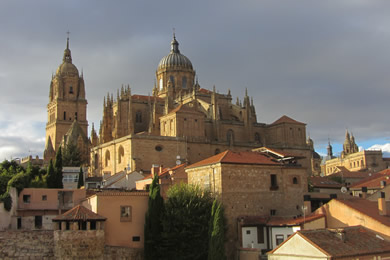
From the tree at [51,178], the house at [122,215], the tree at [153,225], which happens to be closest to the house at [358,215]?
the tree at [153,225]

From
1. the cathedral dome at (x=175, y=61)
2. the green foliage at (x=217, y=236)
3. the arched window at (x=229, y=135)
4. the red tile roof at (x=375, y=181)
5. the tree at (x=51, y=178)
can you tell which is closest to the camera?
the green foliage at (x=217, y=236)

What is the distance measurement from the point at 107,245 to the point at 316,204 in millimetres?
16313

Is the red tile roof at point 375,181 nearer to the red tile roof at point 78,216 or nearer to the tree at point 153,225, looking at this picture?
the tree at point 153,225

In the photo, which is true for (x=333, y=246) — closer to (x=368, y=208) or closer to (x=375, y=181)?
(x=368, y=208)

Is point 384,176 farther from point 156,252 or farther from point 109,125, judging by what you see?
point 109,125

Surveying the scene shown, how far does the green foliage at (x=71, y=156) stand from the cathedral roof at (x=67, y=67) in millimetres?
32173

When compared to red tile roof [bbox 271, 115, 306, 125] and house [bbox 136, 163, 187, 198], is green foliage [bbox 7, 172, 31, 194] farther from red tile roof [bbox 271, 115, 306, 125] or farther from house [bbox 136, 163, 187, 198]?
red tile roof [bbox 271, 115, 306, 125]

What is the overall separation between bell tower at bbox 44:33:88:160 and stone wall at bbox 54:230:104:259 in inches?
2426

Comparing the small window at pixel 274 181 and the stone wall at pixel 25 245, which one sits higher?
the small window at pixel 274 181

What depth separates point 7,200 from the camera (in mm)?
34938

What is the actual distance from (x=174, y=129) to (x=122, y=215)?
94.8 feet

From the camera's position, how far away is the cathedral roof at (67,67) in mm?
92750

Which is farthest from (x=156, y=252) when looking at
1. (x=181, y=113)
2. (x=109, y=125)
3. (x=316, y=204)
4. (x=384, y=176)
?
(x=109, y=125)

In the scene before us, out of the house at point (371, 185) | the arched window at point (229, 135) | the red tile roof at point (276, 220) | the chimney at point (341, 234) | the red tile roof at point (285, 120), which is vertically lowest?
the chimney at point (341, 234)
